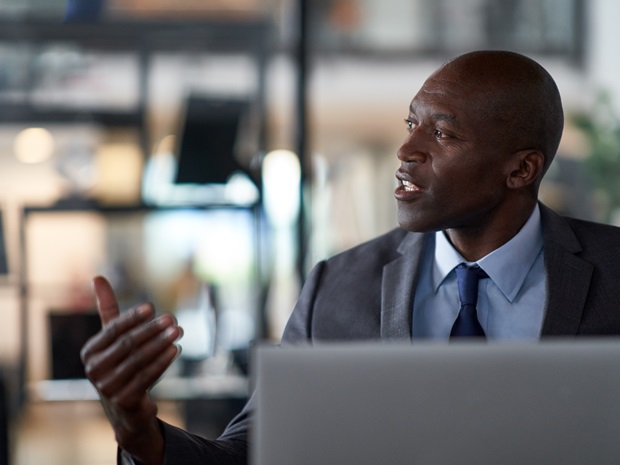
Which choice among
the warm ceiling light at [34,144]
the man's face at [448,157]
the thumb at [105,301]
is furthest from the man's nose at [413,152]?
the warm ceiling light at [34,144]

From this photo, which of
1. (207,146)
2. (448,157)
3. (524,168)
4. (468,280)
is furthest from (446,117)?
(207,146)

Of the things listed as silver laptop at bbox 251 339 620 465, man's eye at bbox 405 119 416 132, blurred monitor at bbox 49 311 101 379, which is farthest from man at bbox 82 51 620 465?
blurred monitor at bbox 49 311 101 379

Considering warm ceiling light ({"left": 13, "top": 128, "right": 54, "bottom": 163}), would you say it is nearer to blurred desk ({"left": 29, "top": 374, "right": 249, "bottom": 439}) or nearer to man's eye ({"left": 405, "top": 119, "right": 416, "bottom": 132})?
blurred desk ({"left": 29, "top": 374, "right": 249, "bottom": 439})

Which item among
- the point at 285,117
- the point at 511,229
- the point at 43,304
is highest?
the point at 285,117

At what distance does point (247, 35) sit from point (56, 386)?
203 cm

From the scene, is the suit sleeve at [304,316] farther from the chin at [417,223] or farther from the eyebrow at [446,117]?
the eyebrow at [446,117]

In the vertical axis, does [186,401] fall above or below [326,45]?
below

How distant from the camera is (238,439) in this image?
1.81 m

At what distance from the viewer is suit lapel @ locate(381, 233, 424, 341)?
1.89 m

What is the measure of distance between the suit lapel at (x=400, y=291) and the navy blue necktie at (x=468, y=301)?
0.10 metres

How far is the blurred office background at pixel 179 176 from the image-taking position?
4.85 meters

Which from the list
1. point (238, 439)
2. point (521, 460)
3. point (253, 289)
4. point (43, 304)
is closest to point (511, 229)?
point (238, 439)

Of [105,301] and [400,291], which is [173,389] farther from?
[105,301]

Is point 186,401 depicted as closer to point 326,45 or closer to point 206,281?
point 206,281
